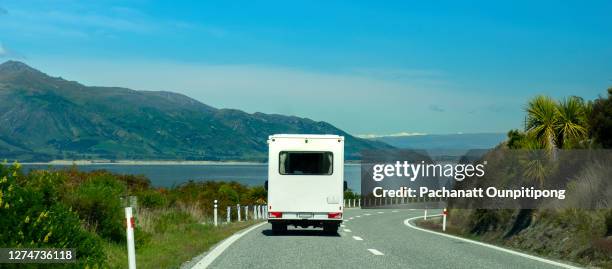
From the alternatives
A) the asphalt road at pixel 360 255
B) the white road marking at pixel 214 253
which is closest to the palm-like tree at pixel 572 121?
the asphalt road at pixel 360 255

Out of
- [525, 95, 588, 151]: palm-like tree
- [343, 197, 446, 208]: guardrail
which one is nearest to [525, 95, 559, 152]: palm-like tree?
[525, 95, 588, 151]: palm-like tree

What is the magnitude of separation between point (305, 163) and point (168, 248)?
6.32m

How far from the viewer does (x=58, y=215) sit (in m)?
10.2

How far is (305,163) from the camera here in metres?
21.0

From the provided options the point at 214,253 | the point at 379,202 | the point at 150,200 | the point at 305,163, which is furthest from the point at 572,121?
the point at 379,202

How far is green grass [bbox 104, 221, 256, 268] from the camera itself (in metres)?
12.6

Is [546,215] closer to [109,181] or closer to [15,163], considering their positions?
[109,181]

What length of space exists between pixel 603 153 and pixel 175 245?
11775 mm

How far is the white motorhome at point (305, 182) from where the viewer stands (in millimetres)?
20594

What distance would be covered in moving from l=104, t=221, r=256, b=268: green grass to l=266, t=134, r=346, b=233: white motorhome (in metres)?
1.94

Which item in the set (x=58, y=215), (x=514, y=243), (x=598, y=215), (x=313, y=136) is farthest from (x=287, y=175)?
(x=58, y=215)

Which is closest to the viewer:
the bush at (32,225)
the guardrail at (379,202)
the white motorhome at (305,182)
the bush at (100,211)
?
the bush at (32,225)

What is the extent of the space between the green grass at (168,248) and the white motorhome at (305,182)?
6.36ft

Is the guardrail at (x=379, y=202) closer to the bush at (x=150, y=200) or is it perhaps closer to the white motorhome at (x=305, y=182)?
the bush at (x=150, y=200)
